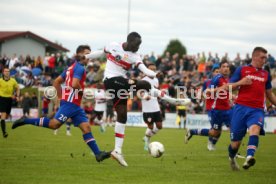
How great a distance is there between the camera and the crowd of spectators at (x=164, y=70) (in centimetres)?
3910

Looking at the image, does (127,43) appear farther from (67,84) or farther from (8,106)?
(8,106)

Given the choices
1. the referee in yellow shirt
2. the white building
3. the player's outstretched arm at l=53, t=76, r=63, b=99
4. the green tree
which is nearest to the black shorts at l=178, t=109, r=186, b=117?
the referee in yellow shirt

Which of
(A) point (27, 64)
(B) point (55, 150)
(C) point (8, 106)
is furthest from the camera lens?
(A) point (27, 64)

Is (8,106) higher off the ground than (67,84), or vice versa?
(67,84)

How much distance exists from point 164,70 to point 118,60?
27.9m

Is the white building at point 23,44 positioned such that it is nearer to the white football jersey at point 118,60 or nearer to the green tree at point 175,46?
the green tree at point 175,46

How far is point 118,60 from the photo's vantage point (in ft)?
45.3

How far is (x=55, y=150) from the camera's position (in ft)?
56.5

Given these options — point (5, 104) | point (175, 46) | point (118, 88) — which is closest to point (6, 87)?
point (5, 104)

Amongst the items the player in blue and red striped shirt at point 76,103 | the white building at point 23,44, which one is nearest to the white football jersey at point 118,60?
the player in blue and red striped shirt at point 76,103

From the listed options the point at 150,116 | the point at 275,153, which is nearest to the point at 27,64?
the point at 150,116

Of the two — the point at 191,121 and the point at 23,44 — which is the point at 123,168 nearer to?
the point at 191,121

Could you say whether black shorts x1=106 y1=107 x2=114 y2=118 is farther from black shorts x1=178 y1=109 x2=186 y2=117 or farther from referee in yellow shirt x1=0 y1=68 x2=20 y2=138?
referee in yellow shirt x1=0 y1=68 x2=20 y2=138

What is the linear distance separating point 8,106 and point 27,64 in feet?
74.8
